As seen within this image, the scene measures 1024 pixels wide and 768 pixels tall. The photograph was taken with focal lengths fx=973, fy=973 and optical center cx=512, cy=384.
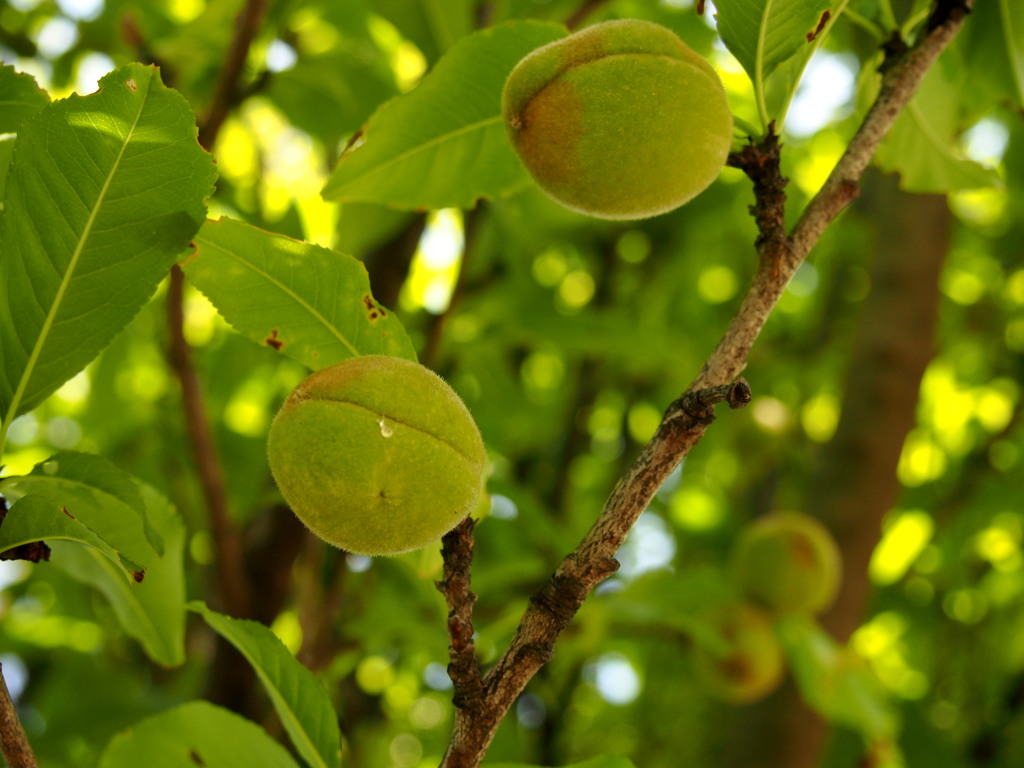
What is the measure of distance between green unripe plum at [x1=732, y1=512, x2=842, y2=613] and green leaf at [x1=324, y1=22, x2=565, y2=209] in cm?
168

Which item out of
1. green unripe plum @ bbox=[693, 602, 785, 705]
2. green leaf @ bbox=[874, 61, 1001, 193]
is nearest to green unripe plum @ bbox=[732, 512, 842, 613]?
green unripe plum @ bbox=[693, 602, 785, 705]

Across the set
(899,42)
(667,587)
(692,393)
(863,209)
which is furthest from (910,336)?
(692,393)

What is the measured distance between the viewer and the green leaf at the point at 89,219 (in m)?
1.08

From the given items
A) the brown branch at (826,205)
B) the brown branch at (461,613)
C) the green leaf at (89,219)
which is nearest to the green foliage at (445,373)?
the green leaf at (89,219)

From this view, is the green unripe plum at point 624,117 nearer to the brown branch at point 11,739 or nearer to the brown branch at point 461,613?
the brown branch at point 461,613

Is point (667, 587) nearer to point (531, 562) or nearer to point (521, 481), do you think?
point (531, 562)

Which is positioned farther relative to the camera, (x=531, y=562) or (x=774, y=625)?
(x=774, y=625)

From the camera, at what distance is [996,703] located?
393 centimetres

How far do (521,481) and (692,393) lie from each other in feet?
9.30

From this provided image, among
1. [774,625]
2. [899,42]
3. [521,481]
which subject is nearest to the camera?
[899,42]

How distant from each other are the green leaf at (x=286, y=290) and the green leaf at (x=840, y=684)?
5.74 ft

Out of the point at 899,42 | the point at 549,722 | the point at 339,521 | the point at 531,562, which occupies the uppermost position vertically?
the point at 899,42

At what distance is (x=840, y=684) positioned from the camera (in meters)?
2.45

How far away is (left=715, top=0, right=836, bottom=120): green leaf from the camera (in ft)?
4.07
